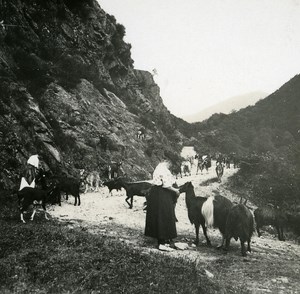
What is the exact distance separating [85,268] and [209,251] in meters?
4.80

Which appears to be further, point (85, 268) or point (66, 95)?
point (66, 95)

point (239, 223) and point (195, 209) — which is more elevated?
point (195, 209)

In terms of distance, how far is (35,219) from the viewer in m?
13.1

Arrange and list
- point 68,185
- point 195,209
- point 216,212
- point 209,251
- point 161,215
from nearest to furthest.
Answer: point 161,215, point 209,251, point 216,212, point 195,209, point 68,185

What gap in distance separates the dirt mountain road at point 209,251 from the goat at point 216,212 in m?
0.74

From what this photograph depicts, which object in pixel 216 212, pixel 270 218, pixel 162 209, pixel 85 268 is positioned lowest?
pixel 270 218

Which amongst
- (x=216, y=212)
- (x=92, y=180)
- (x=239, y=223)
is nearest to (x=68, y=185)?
(x=92, y=180)

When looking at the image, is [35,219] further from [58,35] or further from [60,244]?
[58,35]

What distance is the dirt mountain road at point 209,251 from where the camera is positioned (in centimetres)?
800

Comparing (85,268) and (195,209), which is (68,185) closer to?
(195,209)

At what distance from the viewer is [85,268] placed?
23.6ft

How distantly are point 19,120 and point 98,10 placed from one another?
32938 millimetres

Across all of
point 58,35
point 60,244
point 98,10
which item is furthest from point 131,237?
point 98,10

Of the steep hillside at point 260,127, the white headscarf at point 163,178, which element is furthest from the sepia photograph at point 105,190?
the steep hillside at point 260,127
